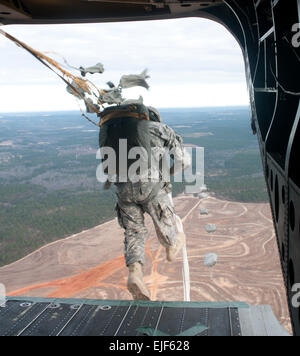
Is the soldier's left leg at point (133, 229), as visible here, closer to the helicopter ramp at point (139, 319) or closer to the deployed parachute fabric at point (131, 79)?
the helicopter ramp at point (139, 319)

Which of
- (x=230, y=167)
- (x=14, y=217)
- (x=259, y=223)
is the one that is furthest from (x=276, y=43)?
(x=230, y=167)

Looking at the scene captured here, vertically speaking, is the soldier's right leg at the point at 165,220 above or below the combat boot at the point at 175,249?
above

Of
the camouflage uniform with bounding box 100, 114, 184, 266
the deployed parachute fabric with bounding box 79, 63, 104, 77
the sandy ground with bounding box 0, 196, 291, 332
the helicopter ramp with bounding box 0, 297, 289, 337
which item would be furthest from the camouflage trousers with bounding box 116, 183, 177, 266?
the sandy ground with bounding box 0, 196, 291, 332

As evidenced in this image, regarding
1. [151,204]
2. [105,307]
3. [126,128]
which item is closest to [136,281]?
[151,204]

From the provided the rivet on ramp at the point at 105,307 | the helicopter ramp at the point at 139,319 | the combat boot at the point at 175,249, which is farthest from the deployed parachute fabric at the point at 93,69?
the rivet on ramp at the point at 105,307

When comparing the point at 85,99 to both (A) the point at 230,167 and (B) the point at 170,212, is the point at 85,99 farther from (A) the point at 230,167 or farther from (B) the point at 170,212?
(A) the point at 230,167
